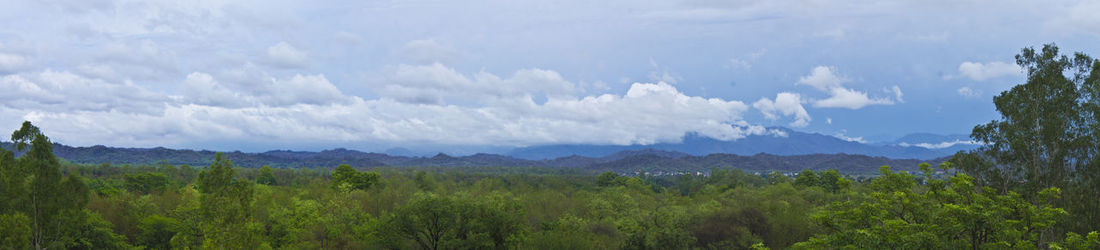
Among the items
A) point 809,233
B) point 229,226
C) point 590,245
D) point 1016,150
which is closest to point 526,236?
point 590,245

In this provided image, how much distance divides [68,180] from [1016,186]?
51.3 m

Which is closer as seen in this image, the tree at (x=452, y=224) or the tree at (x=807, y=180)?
the tree at (x=452, y=224)

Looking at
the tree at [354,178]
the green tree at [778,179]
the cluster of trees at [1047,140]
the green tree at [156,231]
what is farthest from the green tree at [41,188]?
the green tree at [778,179]

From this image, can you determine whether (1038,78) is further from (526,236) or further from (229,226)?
(229,226)

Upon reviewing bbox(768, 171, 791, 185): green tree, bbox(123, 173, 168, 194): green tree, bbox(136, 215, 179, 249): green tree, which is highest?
bbox(768, 171, 791, 185): green tree

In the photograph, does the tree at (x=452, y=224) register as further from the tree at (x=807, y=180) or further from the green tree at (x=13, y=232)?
the tree at (x=807, y=180)

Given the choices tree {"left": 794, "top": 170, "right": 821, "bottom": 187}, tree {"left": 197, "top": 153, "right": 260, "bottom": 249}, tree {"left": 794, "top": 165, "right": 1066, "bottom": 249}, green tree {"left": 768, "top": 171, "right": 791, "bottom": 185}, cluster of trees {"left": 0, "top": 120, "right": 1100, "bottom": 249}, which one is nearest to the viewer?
tree {"left": 794, "top": 165, "right": 1066, "bottom": 249}

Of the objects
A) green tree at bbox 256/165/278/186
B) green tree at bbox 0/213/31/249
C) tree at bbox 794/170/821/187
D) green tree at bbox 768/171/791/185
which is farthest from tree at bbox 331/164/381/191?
green tree at bbox 768/171/791/185

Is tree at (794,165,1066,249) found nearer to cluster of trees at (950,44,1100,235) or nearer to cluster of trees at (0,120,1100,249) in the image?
cluster of trees at (0,120,1100,249)

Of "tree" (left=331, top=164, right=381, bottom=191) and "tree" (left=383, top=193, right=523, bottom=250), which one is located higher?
"tree" (left=331, top=164, right=381, bottom=191)

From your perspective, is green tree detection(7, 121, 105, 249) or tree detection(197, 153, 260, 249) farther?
green tree detection(7, 121, 105, 249)

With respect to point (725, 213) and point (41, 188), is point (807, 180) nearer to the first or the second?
point (725, 213)

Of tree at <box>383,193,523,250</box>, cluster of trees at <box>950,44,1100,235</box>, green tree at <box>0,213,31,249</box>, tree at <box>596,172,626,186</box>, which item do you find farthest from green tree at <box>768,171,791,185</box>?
green tree at <box>0,213,31,249</box>

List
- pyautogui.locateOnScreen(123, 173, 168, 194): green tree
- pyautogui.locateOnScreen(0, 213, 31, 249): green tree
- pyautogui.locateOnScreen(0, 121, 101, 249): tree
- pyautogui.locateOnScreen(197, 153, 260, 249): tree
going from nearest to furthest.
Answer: pyautogui.locateOnScreen(197, 153, 260, 249): tree, pyautogui.locateOnScreen(0, 213, 31, 249): green tree, pyautogui.locateOnScreen(0, 121, 101, 249): tree, pyautogui.locateOnScreen(123, 173, 168, 194): green tree
